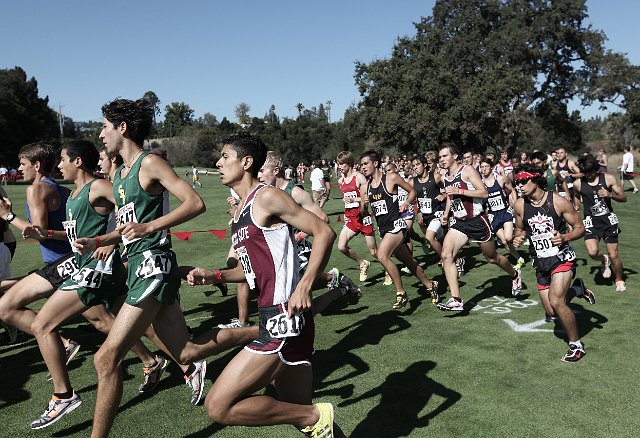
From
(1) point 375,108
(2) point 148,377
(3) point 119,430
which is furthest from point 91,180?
(1) point 375,108

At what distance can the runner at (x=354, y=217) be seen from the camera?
9.59 m

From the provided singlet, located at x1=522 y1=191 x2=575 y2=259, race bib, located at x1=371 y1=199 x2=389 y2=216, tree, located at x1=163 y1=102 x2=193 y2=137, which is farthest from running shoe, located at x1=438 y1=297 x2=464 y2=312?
tree, located at x1=163 y1=102 x2=193 y2=137

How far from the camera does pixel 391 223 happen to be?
25.5ft

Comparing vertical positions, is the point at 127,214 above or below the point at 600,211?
above

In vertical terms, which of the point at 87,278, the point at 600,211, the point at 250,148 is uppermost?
the point at 250,148

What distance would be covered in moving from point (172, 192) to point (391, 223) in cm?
453

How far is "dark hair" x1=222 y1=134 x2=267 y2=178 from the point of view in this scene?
3.55 metres

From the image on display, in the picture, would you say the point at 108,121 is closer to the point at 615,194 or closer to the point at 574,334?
the point at 574,334

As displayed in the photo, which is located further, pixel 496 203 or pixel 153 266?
pixel 496 203

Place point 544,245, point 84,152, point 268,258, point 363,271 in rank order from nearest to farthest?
1. point 268,258
2. point 84,152
3. point 544,245
4. point 363,271

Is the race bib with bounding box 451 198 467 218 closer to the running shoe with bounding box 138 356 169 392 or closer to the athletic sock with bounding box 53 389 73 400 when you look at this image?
the running shoe with bounding box 138 356 169 392

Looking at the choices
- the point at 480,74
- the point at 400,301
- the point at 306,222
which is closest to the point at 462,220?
the point at 400,301

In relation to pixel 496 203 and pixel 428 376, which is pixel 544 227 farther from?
pixel 496 203

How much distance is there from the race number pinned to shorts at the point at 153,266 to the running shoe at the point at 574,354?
397 cm
